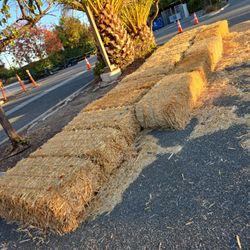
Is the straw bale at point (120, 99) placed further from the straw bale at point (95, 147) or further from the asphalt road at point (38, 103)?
the asphalt road at point (38, 103)

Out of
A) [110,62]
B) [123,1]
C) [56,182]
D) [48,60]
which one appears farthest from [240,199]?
[48,60]

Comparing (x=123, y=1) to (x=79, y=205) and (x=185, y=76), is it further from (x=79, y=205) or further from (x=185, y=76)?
(x=79, y=205)

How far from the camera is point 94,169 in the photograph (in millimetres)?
3635

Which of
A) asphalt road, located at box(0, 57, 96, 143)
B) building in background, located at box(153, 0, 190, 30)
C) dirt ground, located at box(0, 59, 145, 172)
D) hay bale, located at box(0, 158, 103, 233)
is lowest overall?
building in background, located at box(153, 0, 190, 30)

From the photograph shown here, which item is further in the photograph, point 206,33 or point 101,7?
point 101,7

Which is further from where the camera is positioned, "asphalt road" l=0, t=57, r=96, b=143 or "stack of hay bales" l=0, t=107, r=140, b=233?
"asphalt road" l=0, t=57, r=96, b=143

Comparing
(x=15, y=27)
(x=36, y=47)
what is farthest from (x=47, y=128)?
(x=36, y=47)

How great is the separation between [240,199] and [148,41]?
9916 millimetres

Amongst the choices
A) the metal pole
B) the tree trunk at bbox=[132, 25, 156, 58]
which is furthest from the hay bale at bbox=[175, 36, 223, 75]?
the tree trunk at bbox=[132, 25, 156, 58]

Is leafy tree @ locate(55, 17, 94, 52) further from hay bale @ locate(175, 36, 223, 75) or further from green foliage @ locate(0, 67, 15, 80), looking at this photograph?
hay bale @ locate(175, 36, 223, 75)

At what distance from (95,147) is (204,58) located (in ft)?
11.0

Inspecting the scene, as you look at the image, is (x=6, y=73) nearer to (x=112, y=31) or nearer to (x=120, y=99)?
(x=112, y=31)

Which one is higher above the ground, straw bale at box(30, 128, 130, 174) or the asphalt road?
straw bale at box(30, 128, 130, 174)

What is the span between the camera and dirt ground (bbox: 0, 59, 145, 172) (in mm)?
6109
